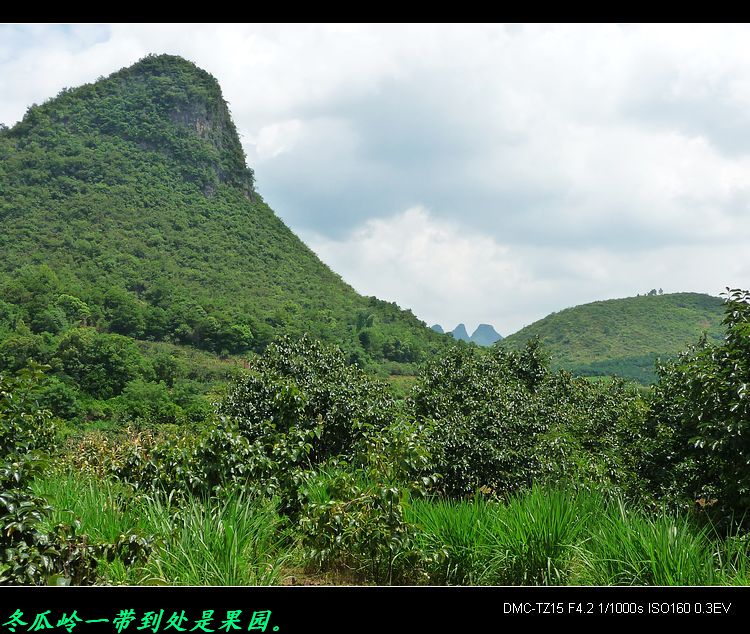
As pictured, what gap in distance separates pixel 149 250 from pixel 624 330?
6718 centimetres

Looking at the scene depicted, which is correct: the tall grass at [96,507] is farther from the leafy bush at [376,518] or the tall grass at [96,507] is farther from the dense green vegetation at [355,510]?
the leafy bush at [376,518]

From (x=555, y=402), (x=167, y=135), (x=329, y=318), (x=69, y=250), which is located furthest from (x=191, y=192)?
(x=555, y=402)

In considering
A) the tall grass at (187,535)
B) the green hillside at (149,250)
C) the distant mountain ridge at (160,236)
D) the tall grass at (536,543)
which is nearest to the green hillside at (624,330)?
the green hillside at (149,250)

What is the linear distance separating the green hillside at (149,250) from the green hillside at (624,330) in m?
23.3

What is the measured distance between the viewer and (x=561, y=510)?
4.98 meters

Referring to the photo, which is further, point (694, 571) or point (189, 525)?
point (189, 525)

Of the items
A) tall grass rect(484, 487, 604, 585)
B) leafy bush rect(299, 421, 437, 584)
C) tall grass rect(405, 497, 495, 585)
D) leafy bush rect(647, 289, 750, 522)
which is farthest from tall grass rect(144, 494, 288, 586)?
leafy bush rect(647, 289, 750, 522)

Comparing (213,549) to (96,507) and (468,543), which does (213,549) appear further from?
(468,543)

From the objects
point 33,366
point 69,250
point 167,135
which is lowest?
point 33,366

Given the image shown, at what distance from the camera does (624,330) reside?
296 feet

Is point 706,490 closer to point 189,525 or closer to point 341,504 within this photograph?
point 341,504

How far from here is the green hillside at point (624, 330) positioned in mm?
78125

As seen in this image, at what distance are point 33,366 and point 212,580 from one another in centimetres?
214

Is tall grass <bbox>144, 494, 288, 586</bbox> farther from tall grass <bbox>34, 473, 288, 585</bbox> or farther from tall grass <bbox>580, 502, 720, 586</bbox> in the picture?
tall grass <bbox>580, 502, 720, 586</bbox>
